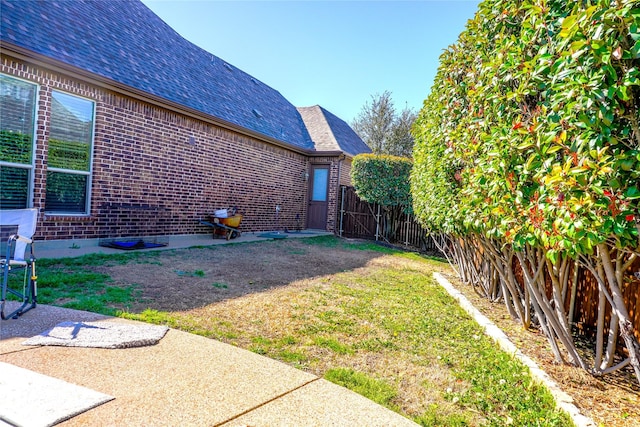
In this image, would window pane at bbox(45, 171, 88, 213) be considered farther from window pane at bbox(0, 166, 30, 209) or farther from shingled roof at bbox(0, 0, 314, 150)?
shingled roof at bbox(0, 0, 314, 150)

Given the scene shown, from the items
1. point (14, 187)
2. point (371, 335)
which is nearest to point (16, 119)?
point (14, 187)

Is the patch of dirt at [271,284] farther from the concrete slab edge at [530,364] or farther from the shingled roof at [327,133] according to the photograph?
the shingled roof at [327,133]

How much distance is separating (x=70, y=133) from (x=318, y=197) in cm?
948

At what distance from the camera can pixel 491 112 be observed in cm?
306

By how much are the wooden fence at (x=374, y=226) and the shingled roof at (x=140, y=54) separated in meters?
2.97

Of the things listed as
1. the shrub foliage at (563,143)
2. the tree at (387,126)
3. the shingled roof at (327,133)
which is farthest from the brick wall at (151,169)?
the tree at (387,126)

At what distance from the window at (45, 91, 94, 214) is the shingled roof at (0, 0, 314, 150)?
2.53 ft

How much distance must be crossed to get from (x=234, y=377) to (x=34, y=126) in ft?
21.0

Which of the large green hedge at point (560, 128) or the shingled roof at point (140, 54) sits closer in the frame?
the large green hedge at point (560, 128)

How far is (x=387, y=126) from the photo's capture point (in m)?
30.5

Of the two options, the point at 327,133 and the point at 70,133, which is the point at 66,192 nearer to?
the point at 70,133

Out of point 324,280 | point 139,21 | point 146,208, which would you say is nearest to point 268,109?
point 139,21

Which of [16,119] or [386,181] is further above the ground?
[16,119]

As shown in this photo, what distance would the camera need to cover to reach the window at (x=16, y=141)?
19.8 ft
